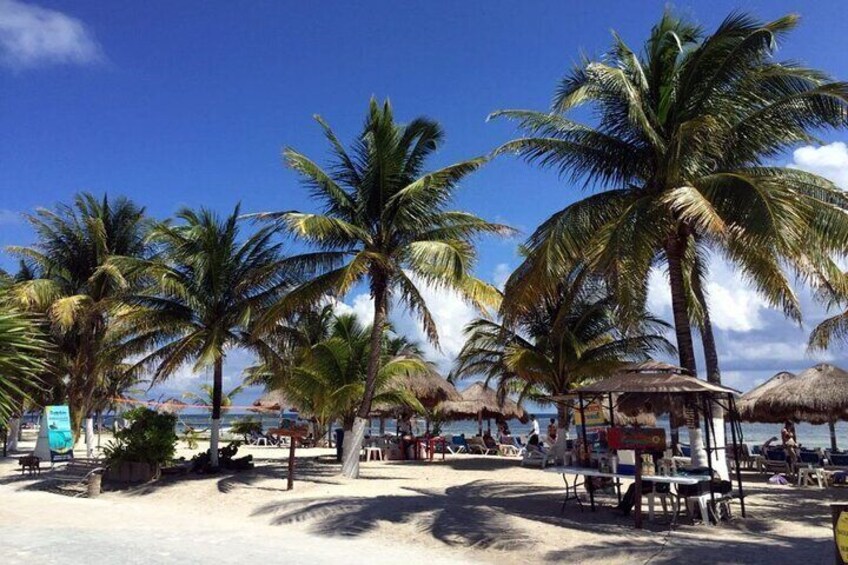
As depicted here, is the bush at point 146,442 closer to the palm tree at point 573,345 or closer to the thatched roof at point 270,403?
Answer: the palm tree at point 573,345

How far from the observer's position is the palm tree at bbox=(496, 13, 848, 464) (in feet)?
33.8

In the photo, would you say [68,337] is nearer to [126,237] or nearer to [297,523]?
[126,237]

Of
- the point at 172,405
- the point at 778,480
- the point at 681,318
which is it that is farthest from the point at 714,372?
the point at 172,405

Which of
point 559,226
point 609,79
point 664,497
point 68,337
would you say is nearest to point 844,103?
point 609,79

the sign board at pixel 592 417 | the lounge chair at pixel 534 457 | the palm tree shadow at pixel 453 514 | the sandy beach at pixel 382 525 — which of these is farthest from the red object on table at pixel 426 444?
the sign board at pixel 592 417

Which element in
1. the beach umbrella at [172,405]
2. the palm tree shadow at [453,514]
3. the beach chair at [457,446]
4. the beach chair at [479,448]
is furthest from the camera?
the beach umbrella at [172,405]

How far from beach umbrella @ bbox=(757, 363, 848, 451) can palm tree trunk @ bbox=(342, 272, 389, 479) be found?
10949mm

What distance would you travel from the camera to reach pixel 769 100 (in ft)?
38.5

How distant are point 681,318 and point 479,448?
52.3ft

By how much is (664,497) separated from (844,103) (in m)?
6.49

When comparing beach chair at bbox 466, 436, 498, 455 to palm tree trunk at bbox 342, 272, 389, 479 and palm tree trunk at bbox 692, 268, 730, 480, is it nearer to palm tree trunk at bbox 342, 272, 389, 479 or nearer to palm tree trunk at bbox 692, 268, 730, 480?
palm tree trunk at bbox 342, 272, 389, 479

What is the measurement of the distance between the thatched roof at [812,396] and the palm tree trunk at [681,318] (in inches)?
307

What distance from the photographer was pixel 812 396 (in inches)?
690

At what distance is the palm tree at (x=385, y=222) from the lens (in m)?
15.6
